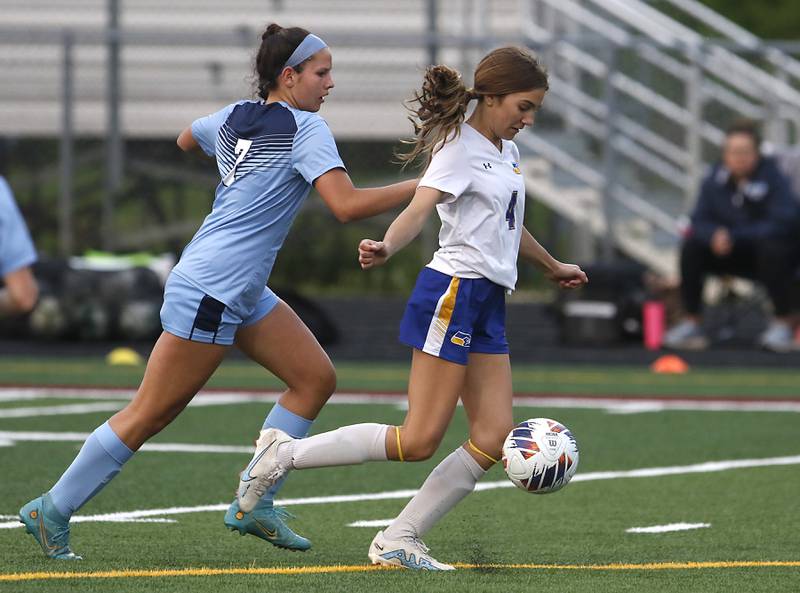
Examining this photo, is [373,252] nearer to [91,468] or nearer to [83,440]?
[91,468]

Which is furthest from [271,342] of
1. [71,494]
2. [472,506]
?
[472,506]

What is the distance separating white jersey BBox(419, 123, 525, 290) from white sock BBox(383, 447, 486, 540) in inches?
25.9

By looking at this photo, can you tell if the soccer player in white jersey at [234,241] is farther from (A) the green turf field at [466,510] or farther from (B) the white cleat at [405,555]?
(B) the white cleat at [405,555]

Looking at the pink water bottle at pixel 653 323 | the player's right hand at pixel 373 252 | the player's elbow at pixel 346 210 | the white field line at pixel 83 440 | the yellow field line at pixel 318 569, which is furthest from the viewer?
the pink water bottle at pixel 653 323

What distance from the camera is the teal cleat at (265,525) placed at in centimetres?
670

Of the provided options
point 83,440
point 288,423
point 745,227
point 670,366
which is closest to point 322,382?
point 288,423

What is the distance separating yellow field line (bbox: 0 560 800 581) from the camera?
19.8 feet

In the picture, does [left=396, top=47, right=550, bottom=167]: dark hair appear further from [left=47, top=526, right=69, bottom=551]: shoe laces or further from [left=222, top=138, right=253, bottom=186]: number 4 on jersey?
[left=47, top=526, right=69, bottom=551]: shoe laces

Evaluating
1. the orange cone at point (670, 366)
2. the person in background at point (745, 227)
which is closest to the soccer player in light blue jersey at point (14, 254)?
A: the orange cone at point (670, 366)

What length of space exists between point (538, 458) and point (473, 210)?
894 mm

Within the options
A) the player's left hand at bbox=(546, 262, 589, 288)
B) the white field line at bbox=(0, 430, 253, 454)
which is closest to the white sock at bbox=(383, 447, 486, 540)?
the player's left hand at bbox=(546, 262, 589, 288)

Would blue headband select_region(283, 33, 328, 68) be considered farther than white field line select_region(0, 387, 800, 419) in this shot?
No

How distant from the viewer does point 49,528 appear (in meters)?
6.43

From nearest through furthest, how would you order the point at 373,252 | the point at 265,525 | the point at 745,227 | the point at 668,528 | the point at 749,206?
1. the point at 373,252
2. the point at 265,525
3. the point at 668,528
4. the point at 745,227
5. the point at 749,206
